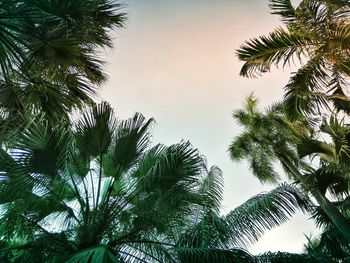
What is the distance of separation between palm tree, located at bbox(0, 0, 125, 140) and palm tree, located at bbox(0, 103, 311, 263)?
0.57 meters

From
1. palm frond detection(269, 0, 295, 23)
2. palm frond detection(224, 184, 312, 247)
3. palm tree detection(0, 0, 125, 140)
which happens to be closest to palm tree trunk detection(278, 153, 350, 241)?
palm frond detection(224, 184, 312, 247)

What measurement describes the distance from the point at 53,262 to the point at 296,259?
13.1ft

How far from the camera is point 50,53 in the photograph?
500 cm

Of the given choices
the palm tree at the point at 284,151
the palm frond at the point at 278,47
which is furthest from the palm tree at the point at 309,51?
the palm tree at the point at 284,151

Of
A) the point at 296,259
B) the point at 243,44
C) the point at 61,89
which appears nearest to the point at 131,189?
the point at 61,89

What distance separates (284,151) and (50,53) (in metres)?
9.79

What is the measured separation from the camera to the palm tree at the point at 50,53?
13.7ft

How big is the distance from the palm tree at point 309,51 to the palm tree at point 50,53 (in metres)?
3.22

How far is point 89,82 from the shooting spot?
6.35 meters

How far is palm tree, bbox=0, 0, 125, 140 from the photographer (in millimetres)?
4184

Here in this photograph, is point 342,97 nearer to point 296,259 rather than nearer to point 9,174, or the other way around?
point 296,259

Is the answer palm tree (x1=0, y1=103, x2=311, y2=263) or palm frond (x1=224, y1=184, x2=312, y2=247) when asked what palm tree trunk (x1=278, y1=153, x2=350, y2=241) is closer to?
palm frond (x1=224, y1=184, x2=312, y2=247)

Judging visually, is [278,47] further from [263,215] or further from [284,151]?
[284,151]

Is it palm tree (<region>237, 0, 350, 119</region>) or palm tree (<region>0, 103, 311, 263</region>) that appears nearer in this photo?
palm tree (<region>0, 103, 311, 263</region>)
